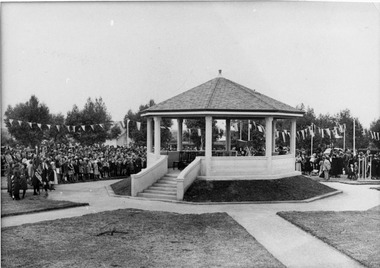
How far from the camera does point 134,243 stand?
463 inches

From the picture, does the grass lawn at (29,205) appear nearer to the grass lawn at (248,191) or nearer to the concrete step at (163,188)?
the concrete step at (163,188)

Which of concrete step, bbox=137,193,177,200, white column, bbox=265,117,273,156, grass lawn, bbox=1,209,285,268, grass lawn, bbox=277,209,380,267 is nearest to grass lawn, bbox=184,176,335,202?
concrete step, bbox=137,193,177,200

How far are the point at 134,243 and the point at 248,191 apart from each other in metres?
9.03

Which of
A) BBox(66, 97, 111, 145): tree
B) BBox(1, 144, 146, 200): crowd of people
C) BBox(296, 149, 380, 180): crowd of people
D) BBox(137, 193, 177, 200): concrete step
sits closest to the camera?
BBox(1, 144, 146, 200): crowd of people

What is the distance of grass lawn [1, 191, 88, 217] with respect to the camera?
1555 cm

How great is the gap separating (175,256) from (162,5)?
6.88m

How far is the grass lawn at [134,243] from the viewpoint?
33.5 feet

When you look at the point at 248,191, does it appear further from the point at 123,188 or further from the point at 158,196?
the point at 123,188

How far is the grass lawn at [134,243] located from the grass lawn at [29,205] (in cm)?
→ 211

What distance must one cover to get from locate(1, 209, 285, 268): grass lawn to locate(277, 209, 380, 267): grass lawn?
2056 mm

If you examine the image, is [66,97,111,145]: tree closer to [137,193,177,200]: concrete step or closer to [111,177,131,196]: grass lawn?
[111,177,131,196]: grass lawn

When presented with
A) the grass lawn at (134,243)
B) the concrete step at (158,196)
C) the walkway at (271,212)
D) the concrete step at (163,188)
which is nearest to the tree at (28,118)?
the walkway at (271,212)

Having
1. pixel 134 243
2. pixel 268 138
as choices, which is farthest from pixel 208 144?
pixel 134 243

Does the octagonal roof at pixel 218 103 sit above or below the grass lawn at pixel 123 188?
above
